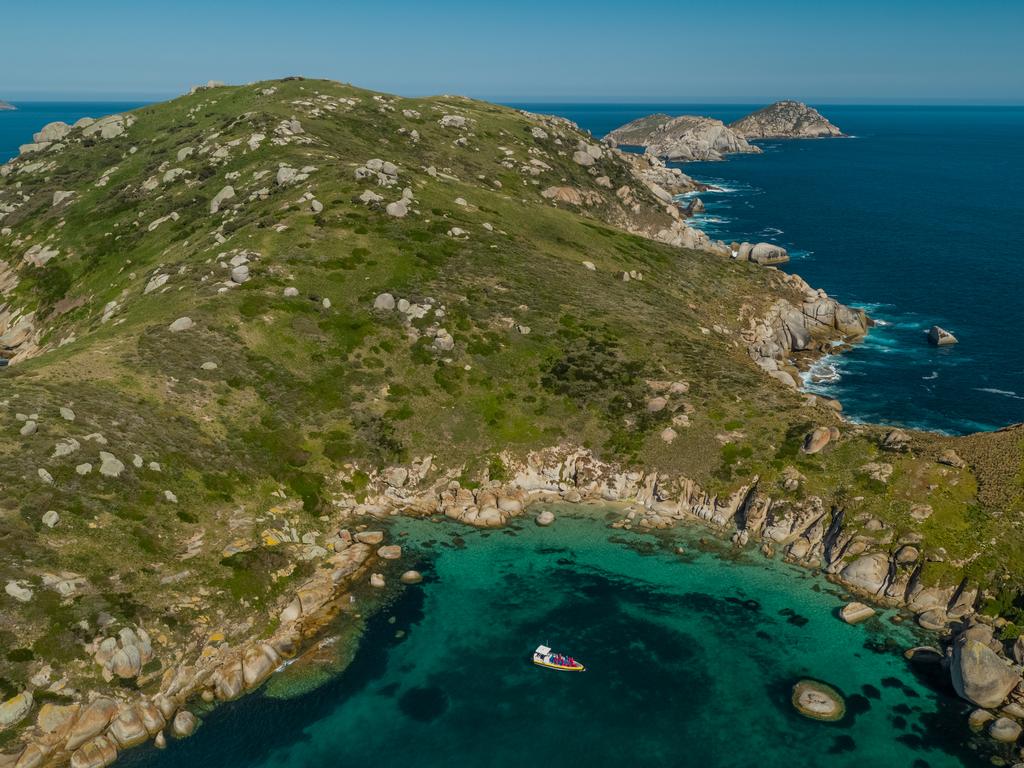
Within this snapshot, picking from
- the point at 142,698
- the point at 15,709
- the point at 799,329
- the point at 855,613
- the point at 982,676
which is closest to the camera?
the point at 15,709

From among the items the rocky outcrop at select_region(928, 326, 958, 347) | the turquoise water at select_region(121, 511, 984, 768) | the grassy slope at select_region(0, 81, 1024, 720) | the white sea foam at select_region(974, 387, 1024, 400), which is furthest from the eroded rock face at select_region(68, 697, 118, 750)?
the rocky outcrop at select_region(928, 326, 958, 347)

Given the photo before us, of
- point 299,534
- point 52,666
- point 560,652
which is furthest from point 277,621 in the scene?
point 560,652

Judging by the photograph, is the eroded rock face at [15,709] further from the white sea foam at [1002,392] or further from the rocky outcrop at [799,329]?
the white sea foam at [1002,392]

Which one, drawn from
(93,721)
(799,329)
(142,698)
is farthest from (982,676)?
(799,329)

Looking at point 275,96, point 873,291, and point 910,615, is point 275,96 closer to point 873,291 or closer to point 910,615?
point 873,291

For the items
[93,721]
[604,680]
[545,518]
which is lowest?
[604,680]

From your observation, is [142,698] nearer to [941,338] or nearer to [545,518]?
[545,518]

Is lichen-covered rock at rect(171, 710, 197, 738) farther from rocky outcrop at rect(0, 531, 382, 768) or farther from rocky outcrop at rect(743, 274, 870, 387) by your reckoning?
rocky outcrop at rect(743, 274, 870, 387)
